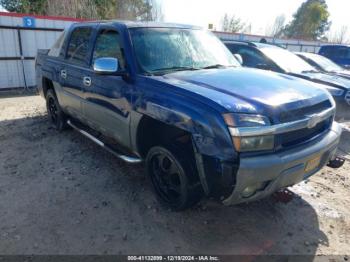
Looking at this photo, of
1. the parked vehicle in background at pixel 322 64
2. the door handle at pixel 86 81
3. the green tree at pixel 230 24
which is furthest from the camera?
the green tree at pixel 230 24

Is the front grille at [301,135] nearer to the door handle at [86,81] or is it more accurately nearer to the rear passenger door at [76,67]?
the door handle at [86,81]

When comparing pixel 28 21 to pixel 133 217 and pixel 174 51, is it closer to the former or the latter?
pixel 174 51

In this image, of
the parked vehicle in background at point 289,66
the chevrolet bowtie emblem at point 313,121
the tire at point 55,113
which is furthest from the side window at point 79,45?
the parked vehicle in background at point 289,66

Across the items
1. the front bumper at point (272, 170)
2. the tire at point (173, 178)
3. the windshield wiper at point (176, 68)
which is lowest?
the tire at point (173, 178)

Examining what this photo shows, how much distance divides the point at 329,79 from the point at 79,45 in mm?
5059

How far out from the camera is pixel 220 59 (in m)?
3.94

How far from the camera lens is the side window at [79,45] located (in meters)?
4.27

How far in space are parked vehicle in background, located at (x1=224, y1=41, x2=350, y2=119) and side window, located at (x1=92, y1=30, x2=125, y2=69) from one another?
370 cm

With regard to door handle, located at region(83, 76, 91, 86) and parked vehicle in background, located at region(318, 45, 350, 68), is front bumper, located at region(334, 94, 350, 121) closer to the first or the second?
door handle, located at region(83, 76, 91, 86)

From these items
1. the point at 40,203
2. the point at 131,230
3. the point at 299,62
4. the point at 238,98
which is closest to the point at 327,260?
the point at 238,98

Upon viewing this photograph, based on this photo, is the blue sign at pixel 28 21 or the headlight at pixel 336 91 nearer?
the headlight at pixel 336 91

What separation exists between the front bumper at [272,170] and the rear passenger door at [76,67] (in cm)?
274

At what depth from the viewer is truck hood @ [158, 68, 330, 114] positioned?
259 cm

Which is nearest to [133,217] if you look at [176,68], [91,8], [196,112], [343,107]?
[196,112]
